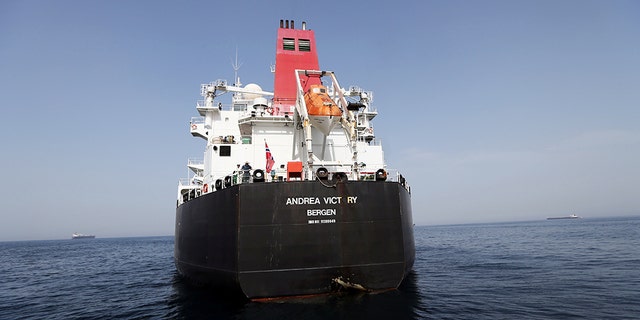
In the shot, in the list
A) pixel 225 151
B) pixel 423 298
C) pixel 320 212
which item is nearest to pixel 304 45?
pixel 225 151

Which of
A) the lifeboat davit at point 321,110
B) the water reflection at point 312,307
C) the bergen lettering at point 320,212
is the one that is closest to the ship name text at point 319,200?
the bergen lettering at point 320,212

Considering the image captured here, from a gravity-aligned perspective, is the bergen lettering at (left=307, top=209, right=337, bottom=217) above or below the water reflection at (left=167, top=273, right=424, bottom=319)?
above

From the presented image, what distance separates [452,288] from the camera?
13.3 meters

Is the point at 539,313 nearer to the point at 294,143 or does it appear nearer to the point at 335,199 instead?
the point at 335,199

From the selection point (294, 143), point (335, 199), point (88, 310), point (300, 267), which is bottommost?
point (88, 310)

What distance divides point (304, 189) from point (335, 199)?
42.3 inches

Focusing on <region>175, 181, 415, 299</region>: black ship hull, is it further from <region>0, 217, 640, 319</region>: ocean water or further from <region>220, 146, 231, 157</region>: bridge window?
<region>220, 146, 231, 157</region>: bridge window

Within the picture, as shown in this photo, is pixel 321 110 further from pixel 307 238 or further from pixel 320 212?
pixel 307 238

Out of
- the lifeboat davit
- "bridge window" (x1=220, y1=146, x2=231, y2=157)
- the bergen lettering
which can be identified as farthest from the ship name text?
"bridge window" (x1=220, y1=146, x2=231, y2=157)

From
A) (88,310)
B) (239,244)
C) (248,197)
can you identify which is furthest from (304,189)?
(88,310)

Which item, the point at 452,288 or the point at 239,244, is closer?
the point at 239,244

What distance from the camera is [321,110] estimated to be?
1323 cm

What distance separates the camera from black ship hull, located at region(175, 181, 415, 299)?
1074 centimetres

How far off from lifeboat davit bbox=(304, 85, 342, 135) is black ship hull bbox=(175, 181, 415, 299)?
3.09 meters
